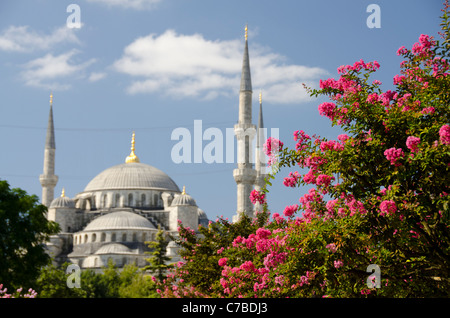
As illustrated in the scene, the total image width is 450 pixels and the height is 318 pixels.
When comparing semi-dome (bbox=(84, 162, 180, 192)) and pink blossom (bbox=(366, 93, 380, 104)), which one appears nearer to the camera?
pink blossom (bbox=(366, 93, 380, 104))

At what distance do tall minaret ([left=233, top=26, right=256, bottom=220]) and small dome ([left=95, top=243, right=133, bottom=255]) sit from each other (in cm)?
1865

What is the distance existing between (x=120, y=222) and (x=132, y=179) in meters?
10.9

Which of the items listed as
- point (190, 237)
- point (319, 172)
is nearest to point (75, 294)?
point (190, 237)

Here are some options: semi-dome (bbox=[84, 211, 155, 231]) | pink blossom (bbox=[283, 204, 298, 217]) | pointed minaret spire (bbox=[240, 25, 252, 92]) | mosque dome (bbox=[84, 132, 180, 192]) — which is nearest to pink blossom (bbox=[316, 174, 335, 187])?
pink blossom (bbox=[283, 204, 298, 217])

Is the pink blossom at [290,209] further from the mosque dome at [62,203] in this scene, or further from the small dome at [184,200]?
the mosque dome at [62,203]

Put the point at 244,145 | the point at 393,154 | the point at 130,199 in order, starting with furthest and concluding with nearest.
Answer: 1. the point at 130,199
2. the point at 244,145
3. the point at 393,154

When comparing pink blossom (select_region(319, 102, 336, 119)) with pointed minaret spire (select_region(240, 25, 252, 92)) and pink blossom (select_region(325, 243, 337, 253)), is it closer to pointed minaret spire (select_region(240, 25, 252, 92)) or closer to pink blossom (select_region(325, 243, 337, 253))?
pink blossom (select_region(325, 243, 337, 253))

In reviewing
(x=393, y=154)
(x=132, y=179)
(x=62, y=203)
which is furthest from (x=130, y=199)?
(x=393, y=154)

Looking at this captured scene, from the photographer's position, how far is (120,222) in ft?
238

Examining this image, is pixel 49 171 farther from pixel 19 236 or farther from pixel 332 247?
pixel 332 247

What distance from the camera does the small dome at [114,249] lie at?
67.4 metres

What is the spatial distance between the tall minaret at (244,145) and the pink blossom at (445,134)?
139ft

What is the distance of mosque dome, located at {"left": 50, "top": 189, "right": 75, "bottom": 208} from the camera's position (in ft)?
251
